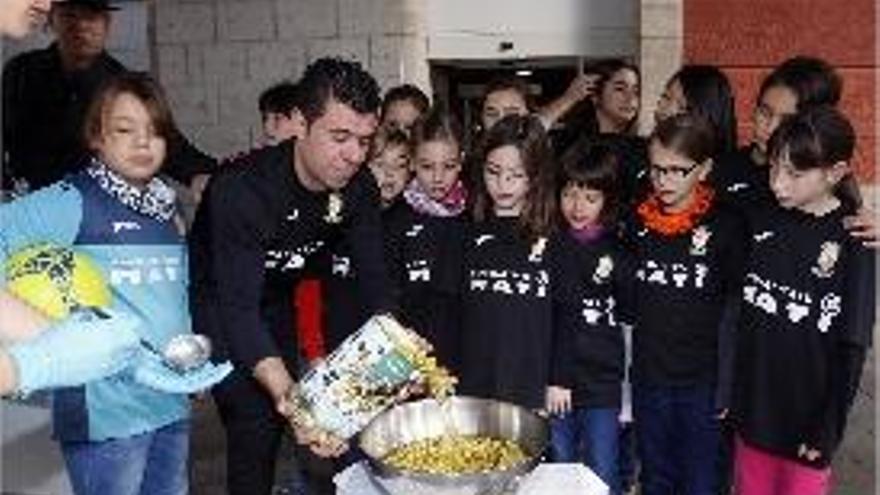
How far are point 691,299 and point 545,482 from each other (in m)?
1.41

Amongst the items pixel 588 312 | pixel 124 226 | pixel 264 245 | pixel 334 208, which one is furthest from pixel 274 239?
pixel 588 312

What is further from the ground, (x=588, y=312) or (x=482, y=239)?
(x=482, y=239)

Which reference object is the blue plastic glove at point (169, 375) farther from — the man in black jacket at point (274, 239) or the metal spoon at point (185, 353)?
the man in black jacket at point (274, 239)

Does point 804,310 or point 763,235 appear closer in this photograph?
point 804,310

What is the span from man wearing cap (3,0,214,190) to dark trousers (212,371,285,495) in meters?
Result: 1.85

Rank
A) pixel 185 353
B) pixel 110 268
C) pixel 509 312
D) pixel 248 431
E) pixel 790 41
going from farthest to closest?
pixel 790 41
pixel 509 312
pixel 248 431
pixel 110 268
pixel 185 353

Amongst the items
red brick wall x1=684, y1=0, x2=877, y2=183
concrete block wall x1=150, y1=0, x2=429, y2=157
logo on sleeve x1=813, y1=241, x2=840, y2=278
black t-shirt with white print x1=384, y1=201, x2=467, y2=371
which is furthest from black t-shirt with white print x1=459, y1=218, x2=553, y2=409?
concrete block wall x1=150, y1=0, x2=429, y2=157

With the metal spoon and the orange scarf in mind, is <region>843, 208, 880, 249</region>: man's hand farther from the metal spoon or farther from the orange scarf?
the metal spoon

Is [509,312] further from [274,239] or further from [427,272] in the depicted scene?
[274,239]

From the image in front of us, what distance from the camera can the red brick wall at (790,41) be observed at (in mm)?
6977

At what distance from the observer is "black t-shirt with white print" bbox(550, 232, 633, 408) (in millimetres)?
4000

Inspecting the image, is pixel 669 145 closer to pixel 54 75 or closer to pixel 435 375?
pixel 435 375

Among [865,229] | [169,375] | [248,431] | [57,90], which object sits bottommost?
[248,431]

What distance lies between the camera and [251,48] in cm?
777
